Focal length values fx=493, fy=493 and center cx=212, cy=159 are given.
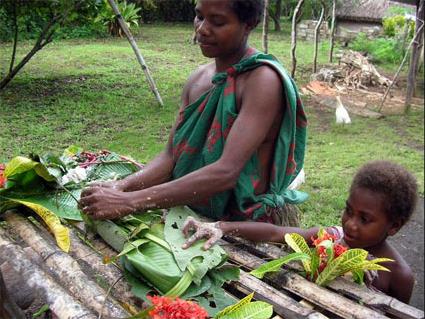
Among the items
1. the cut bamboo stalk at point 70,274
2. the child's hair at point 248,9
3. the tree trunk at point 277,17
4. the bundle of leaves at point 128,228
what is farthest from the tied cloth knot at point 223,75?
the tree trunk at point 277,17

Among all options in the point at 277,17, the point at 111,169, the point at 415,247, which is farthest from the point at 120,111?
the point at 277,17

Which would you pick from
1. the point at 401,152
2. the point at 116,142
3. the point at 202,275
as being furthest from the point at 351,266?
the point at 401,152

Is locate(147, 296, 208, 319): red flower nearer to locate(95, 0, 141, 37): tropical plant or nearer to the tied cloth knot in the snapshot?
the tied cloth knot

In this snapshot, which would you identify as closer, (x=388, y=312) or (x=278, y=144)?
(x=388, y=312)

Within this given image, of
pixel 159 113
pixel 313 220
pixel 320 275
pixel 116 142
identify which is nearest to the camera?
pixel 320 275

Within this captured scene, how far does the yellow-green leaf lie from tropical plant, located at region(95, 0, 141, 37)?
123 inches

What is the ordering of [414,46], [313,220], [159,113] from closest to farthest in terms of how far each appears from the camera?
[159,113], [313,220], [414,46]

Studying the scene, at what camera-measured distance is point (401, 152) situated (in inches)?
216

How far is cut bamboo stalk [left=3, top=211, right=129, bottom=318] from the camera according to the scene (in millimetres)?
1254

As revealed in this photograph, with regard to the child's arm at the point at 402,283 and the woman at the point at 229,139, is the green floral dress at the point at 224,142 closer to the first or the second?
the woman at the point at 229,139

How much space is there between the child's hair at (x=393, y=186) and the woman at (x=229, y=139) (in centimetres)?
37

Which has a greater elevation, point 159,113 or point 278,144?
point 278,144

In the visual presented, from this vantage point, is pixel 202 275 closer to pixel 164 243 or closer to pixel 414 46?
pixel 164 243

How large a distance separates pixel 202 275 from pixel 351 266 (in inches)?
18.6
